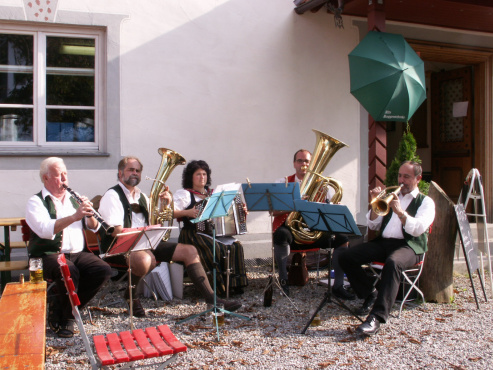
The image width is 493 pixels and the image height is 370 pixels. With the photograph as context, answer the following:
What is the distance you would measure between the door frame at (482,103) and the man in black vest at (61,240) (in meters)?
6.06

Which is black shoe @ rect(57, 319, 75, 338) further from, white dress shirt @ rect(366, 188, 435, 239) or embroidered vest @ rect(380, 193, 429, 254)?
embroidered vest @ rect(380, 193, 429, 254)

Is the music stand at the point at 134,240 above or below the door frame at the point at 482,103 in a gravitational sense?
below

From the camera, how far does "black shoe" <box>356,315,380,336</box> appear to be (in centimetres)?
411

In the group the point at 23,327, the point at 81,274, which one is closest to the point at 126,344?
the point at 23,327

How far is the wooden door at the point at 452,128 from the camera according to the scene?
28.7 ft

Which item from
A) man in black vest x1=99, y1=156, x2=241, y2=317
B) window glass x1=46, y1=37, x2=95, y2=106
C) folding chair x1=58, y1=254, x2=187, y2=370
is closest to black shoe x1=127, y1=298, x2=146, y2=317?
man in black vest x1=99, y1=156, x2=241, y2=317

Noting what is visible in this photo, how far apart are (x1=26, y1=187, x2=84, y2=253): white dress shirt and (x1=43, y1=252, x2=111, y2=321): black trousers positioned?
0.10 m

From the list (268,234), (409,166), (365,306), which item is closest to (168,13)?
(268,234)

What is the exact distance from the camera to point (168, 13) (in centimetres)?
652

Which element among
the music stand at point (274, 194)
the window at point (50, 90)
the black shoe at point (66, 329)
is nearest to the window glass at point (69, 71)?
the window at point (50, 90)

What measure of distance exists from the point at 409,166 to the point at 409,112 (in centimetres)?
146

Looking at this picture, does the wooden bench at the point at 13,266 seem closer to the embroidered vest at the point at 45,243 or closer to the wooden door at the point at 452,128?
the embroidered vest at the point at 45,243

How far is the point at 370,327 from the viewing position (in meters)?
4.14

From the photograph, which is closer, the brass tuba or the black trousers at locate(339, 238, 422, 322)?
the black trousers at locate(339, 238, 422, 322)
